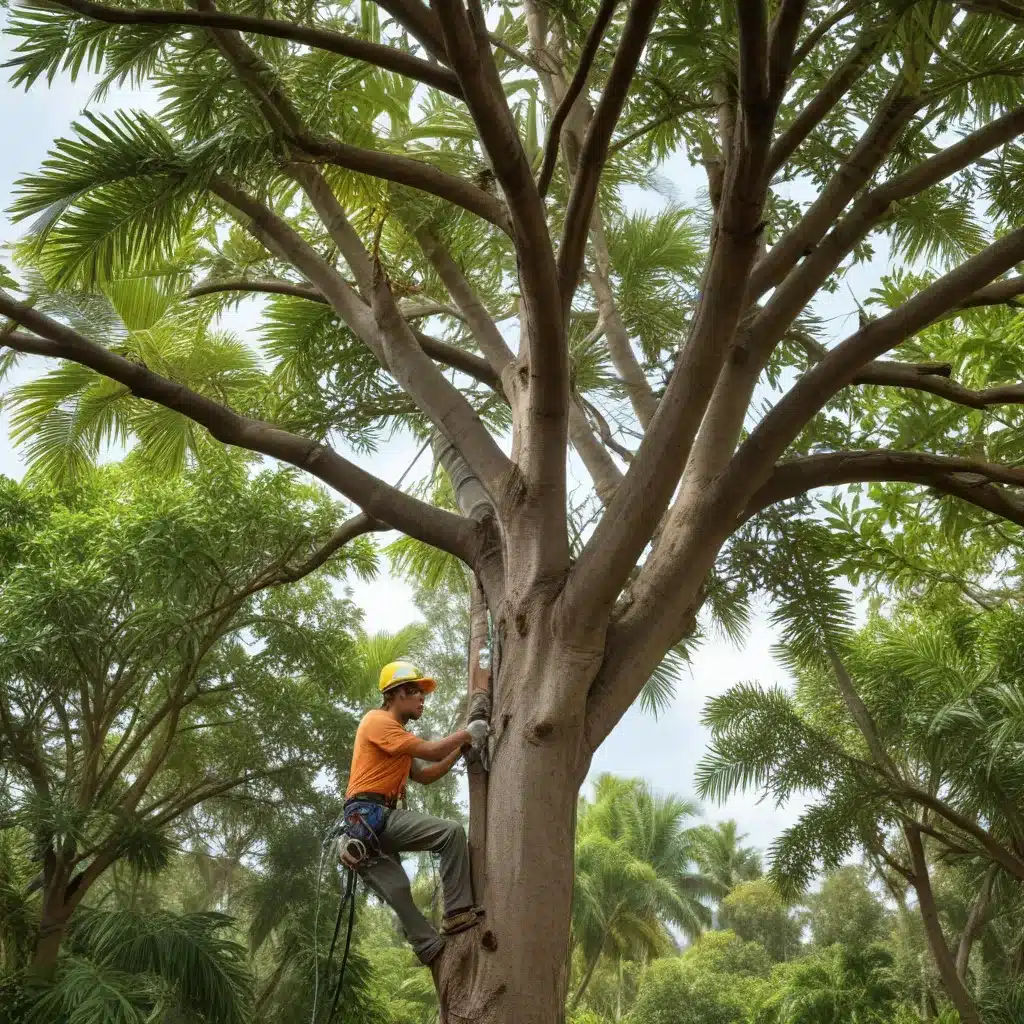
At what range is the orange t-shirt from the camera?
155 inches

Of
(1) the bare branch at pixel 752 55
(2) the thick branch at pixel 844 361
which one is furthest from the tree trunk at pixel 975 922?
(1) the bare branch at pixel 752 55

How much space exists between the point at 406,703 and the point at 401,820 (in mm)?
550

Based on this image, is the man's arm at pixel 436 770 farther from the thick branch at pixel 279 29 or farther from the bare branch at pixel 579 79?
the thick branch at pixel 279 29

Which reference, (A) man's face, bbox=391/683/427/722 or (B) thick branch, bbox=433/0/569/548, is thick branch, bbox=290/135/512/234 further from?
(A) man's face, bbox=391/683/427/722

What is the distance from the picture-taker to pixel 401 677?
4.25 metres

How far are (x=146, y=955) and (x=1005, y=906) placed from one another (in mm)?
9282

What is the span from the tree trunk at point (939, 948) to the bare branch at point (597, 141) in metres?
7.65

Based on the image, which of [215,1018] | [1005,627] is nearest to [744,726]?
[1005,627]

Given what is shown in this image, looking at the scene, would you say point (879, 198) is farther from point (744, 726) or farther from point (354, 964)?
point (354, 964)

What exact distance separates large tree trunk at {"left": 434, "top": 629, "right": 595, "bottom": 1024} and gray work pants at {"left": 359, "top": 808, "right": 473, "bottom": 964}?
10 cm

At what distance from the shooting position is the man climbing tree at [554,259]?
3.24 meters

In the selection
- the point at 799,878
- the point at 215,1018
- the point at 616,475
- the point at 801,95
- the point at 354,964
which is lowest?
the point at 215,1018

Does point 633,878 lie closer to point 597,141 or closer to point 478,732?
point 478,732

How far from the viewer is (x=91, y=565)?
866 centimetres
